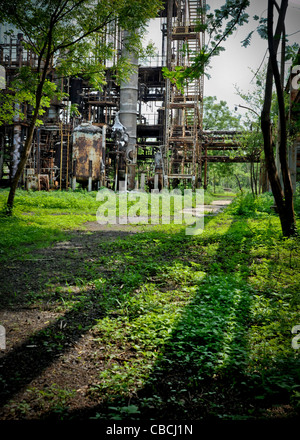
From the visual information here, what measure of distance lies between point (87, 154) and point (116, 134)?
2.73 m

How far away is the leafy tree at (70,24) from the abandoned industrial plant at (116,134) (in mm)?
6494

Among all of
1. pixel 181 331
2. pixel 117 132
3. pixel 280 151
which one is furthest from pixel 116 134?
pixel 181 331

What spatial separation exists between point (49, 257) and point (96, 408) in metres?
4.21

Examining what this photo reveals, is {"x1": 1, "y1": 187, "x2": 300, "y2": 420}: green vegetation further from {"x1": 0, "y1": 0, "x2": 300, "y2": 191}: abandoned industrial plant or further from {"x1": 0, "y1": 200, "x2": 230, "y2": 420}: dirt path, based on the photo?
{"x1": 0, "y1": 0, "x2": 300, "y2": 191}: abandoned industrial plant

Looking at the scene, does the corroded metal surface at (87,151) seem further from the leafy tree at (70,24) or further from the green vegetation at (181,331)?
the green vegetation at (181,331)

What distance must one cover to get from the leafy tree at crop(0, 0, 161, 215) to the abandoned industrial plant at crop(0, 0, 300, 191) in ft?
21.3

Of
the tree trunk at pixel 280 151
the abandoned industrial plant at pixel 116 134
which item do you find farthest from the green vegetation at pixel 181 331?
the abandoned industrial plant at pixel 116 134

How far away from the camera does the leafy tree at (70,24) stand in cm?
966

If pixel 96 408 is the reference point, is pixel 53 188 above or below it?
above

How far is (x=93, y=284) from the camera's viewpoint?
4.64 meters

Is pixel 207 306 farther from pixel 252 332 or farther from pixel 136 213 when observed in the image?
pixel 136 213
